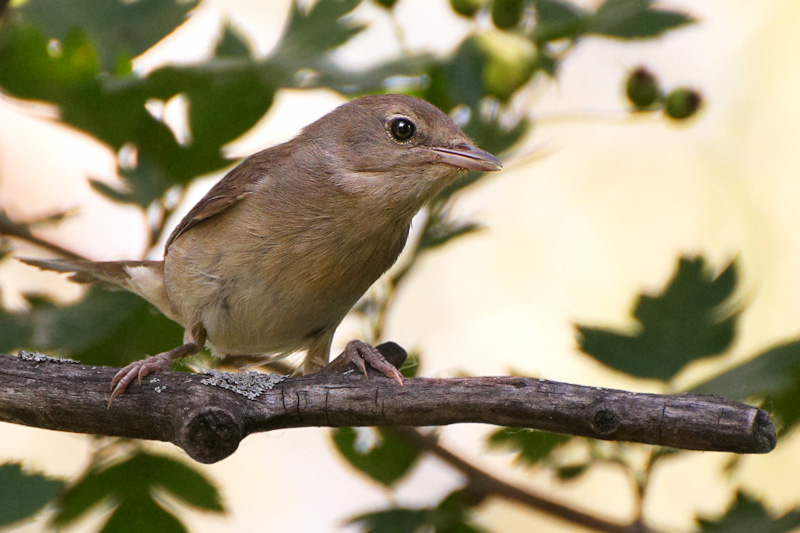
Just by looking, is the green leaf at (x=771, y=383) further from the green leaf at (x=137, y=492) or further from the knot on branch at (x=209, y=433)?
the green leaf at (x=137, y=492)

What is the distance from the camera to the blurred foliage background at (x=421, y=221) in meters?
2.69

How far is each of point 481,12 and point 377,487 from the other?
1725mm

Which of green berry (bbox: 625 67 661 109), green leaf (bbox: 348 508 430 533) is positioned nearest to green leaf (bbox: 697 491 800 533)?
green leaf (bbox: 348 508 430 533)

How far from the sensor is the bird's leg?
7.85 ft

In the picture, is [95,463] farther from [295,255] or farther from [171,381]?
[295,255]

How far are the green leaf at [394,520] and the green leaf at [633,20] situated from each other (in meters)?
1.67

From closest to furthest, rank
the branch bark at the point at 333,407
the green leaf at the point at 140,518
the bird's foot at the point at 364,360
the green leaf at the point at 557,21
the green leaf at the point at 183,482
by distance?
the branch bark at the point at 333,407, the bird's foot at the point at 364,360, the green leaf at the point at 140,518, the green leaf at the point at 183,482, the green leaf at the point at 557,21

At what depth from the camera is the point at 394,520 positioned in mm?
2719

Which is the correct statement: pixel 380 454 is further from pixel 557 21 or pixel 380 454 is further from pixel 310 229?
pixel 557 21

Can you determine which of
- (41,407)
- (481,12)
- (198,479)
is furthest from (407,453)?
(481,12)

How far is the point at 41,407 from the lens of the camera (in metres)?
2.36

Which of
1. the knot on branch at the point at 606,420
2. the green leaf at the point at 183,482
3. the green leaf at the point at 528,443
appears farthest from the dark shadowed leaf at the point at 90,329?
the knot on branch at the point at 606,420

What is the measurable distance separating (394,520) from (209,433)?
2.85ft

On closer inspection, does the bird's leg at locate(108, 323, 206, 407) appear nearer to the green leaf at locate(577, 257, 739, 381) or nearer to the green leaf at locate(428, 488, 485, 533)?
the green leaf at locate(428, 488, 485, 533)
